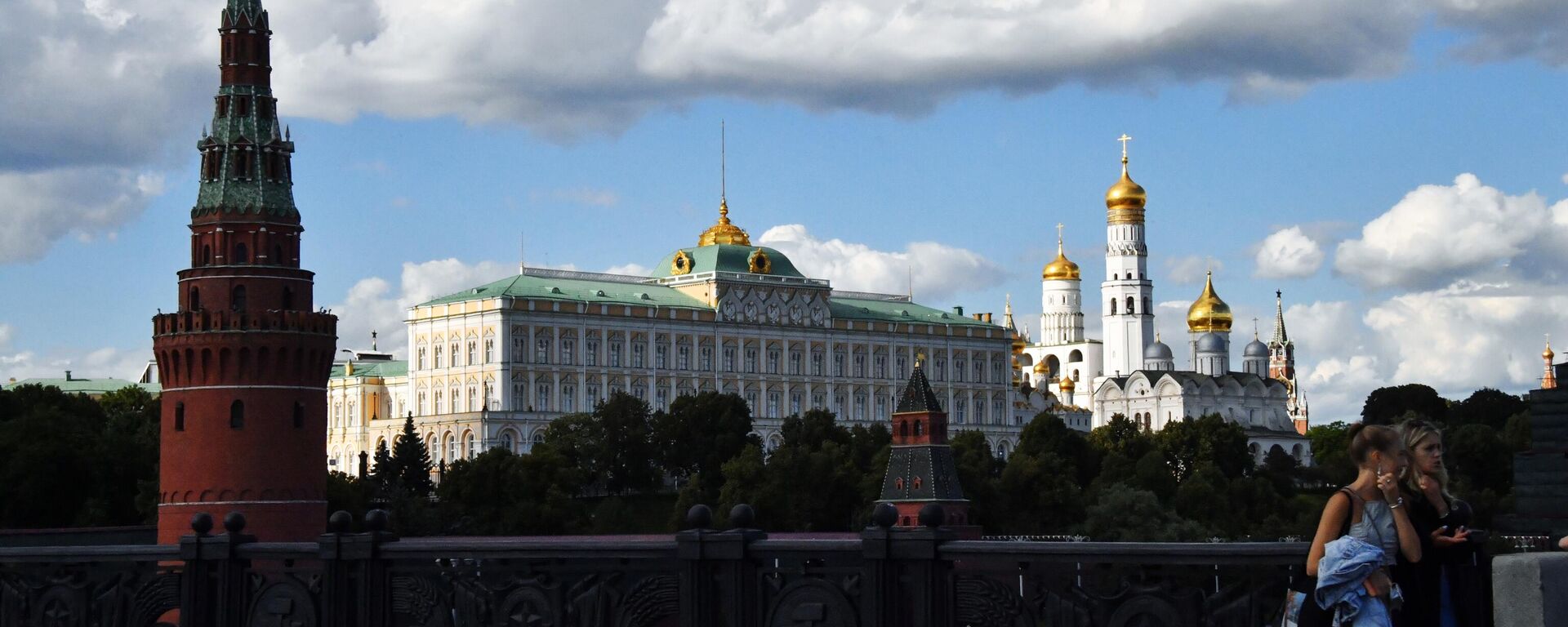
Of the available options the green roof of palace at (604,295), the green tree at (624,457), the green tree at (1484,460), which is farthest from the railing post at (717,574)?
the green roof of palace at (604,295)

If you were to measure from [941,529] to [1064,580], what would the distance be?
79cm

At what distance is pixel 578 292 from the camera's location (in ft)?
502

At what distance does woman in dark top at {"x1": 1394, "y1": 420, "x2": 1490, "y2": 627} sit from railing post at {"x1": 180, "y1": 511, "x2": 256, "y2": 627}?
8358 mm

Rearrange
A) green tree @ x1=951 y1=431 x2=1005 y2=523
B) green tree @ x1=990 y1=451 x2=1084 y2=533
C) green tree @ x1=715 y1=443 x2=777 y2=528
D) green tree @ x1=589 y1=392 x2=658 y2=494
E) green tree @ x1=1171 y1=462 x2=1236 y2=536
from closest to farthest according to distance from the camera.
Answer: green tree @ x1=715 y1=443 x2=777 y2=528, green tree @ x1=951 y1=431 x2=1005 y2=523, green tree @ x1=990 y1=451 x2=1084 y2=533, green tree @ x1=1171 y1=462 x2=1236 y2=536, green tree @ x1=589 y1=392 x2=658 y2=494

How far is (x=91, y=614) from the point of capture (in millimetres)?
16906

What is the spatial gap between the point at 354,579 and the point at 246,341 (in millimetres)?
57465

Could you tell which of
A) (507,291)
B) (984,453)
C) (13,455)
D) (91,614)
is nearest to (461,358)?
(507,291)

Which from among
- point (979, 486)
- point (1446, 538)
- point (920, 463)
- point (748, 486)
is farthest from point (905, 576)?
point (748, 486)

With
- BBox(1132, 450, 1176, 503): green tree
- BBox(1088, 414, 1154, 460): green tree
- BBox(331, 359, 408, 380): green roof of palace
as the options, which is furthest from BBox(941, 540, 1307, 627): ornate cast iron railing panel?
BBox(331, 359, 408, 380): green roof of palace

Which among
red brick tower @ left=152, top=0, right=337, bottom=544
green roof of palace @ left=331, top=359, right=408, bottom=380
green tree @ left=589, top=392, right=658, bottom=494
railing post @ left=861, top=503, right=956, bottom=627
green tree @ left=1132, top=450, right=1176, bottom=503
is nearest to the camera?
railing post @ left=861, top=503, right=956, bottom=627

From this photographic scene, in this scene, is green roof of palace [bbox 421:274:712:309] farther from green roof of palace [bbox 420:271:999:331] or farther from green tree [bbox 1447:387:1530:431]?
green tree [bbox 1447:387:1530:431]

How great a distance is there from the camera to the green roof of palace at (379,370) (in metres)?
160

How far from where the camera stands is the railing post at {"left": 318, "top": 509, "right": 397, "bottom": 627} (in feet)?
51.3

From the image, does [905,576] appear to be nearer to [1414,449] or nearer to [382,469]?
[1414,449]
